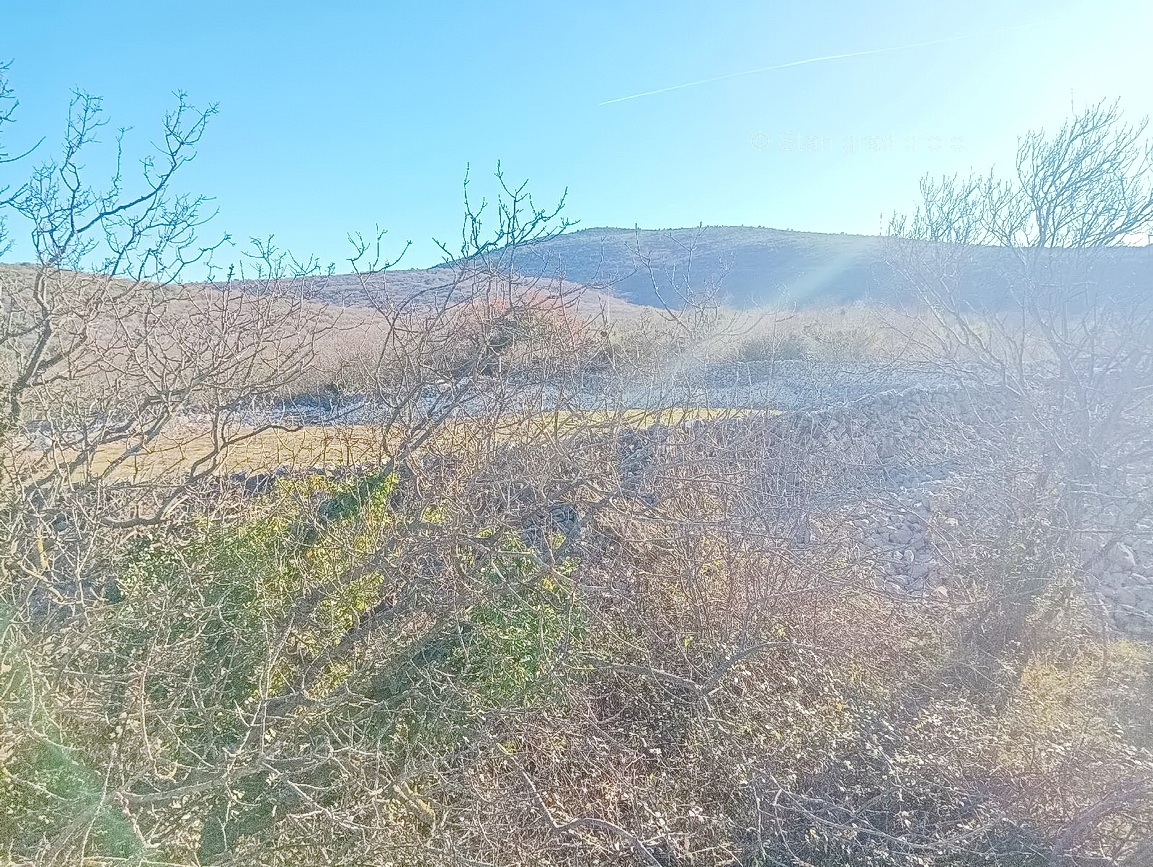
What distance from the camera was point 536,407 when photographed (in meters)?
4.91

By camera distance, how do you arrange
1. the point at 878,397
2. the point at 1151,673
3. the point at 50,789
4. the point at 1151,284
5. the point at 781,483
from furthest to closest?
1. the point at 878,397
2. the point at 1151,284
3. the point at 781,483
4. the point at 1151,673
5. the point at 50,789

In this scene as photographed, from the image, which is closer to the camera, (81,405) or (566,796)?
(81,405)

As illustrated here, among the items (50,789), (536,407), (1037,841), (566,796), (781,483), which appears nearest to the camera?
(50,789)

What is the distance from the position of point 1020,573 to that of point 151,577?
6.89 meters

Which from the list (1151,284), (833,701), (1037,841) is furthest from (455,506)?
(1151,284)

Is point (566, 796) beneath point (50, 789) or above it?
beneath

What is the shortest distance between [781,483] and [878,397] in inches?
221

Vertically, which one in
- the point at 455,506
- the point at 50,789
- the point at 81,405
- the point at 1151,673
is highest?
the point at 81,405

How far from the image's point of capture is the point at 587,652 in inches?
193

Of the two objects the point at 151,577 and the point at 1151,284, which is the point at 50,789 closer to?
the point at 151,577

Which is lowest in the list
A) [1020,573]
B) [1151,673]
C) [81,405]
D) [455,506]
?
[1151,673]

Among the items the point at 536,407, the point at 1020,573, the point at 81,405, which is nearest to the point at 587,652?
the point at 536,407

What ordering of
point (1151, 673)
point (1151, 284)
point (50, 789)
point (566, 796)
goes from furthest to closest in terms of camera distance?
1. point (1151, 284)
2. point (1151, 673)
3. point (566, 796)
4. point (50, 789)

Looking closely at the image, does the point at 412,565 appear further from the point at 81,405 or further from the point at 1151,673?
the point at 1151,673
